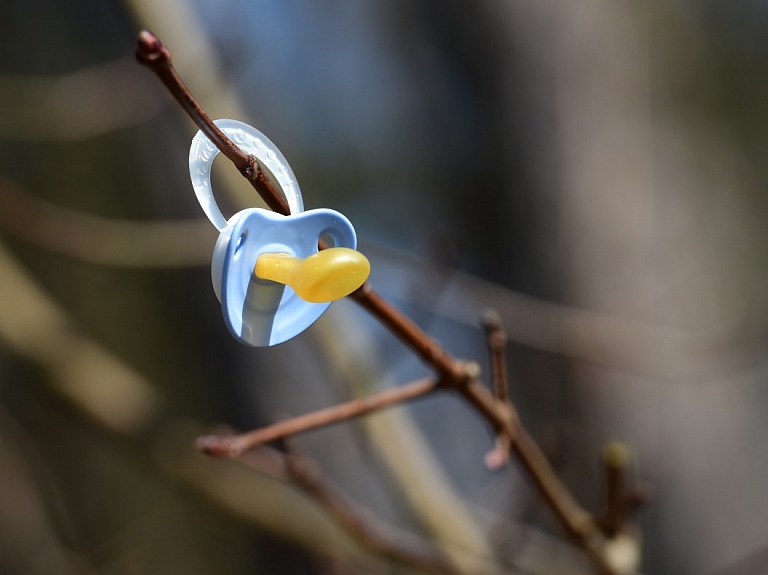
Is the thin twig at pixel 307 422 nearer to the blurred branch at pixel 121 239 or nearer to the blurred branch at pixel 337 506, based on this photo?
the blurred branch at pixel 337 506

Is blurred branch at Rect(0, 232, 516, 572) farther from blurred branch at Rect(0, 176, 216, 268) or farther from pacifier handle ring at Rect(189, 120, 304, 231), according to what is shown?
pacifier handle ring at Rect(189, 120, 304, 231)

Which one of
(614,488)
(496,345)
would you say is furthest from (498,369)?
(614,488)

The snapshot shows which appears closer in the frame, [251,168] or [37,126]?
[251,168]

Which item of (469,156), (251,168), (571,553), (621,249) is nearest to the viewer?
(251,168)

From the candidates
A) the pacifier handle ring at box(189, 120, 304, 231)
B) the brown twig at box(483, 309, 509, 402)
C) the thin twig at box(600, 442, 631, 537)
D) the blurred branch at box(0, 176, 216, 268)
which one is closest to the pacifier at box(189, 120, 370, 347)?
the pacifier handle ring at box(189, 120, 304, 231)

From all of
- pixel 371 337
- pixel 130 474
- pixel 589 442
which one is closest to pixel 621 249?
pixel 589 442

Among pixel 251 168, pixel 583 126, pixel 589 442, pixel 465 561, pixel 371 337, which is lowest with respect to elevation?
pixel 589 442

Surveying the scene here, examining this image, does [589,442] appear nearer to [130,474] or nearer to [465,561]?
[465,561]
